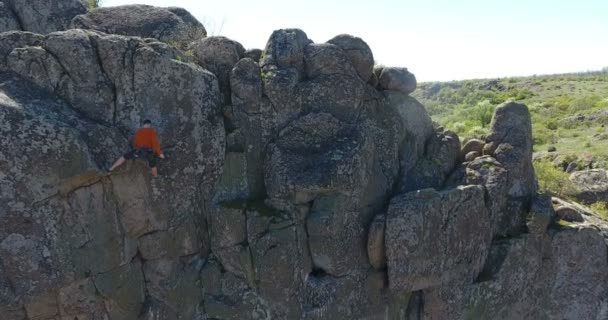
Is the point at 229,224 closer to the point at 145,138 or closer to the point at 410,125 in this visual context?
the point at 145,138

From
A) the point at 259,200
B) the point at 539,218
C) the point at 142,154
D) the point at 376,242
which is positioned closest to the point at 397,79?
the point at 376,242

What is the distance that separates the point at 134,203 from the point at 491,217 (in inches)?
431

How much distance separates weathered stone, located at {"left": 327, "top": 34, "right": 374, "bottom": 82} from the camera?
15.5 metres

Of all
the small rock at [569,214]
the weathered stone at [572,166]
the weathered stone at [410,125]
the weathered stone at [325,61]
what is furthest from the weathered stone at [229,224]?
the weathered stone at [572,166]

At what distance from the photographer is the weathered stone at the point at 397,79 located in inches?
635

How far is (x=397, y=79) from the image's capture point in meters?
16.1

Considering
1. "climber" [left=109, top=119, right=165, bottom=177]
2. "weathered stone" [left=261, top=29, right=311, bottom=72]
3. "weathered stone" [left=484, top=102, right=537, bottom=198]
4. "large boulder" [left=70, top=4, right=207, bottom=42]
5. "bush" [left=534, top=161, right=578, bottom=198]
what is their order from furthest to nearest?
1. "bush" [left=534, top=161, right=578, bottom=198]
2. "weathered stone" [left=484, top=102, right=537, bottom=198]
3. "large boulder" [left=70, top=4, right=207, bottom=42]
4. "weathered stone" [left=261, top=29, right=311, bottom=72]
5. "climber" [left=109, top=119, right=165, bottom=177]

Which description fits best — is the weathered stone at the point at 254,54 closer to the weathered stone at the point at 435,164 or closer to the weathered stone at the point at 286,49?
the weathered stone at the point at 286,49

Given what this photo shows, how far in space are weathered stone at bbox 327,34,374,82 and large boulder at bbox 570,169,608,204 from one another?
37.5ft

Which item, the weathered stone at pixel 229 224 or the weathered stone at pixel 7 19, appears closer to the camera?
the weathered stone at pixel 229 224

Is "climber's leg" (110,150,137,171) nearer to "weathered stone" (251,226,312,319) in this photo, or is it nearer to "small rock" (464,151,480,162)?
"weathered stone" (251,226,312,319)

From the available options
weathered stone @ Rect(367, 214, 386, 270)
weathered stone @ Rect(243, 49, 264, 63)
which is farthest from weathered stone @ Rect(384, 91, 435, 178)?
weathered stone @ Rect(243, 49, 264, 63)

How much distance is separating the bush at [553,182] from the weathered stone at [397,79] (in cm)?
729

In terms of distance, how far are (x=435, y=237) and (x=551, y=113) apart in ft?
145
